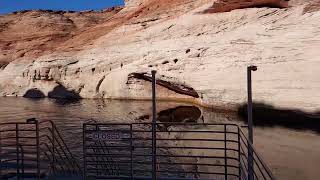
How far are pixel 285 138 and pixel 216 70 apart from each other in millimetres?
8915

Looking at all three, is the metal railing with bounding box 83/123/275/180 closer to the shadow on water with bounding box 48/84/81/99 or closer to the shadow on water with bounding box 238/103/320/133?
the shadow on water with bounding box 238/103/320/133

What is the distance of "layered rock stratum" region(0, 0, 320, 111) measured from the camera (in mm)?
20859

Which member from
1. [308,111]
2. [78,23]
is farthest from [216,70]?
[78,23]

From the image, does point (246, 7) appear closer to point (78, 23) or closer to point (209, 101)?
point (209, 101)

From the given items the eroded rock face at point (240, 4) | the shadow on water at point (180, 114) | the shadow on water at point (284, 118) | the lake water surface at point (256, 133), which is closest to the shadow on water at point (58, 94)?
the lake water surface at point (256, 133)

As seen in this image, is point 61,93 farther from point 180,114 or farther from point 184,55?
point 180,114

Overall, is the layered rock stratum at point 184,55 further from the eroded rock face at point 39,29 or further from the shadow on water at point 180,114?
the shadow on water at point 180,114

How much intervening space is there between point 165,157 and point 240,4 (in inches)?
690

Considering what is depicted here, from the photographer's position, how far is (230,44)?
2517 centimetres

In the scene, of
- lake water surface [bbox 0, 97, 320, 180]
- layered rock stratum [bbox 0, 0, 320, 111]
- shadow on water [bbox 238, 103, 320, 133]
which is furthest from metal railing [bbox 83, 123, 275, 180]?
layered rock stratum [bbox 0, 0, 320, 111]

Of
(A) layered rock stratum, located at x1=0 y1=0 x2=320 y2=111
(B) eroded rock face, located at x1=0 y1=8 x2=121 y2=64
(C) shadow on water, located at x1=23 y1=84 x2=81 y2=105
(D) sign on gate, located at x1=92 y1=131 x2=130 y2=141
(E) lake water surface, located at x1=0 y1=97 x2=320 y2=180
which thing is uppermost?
(B) eroded rock face, located at x1=0 y1=8 x2=121 y2=64

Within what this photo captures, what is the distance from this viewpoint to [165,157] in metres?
11.9

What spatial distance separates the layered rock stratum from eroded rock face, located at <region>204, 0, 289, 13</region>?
0.18 ft

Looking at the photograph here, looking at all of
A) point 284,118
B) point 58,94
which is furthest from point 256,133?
point 58,94
